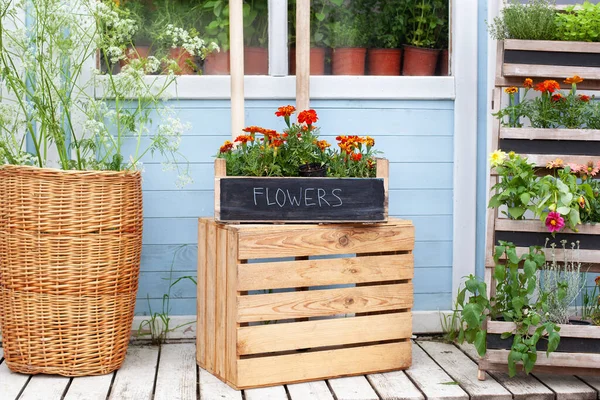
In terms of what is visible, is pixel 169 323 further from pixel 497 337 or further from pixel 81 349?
pixel 497 337

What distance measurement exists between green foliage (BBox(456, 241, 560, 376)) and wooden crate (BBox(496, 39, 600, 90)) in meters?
0.68

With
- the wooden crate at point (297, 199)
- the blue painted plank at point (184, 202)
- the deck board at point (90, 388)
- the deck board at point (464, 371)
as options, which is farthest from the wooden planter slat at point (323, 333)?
the blue painted plank at point (184, 202)

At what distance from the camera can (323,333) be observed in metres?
3.00

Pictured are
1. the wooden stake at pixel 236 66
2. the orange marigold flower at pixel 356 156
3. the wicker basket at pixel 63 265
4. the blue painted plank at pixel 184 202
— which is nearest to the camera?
the wicker basket at pixel 63 265

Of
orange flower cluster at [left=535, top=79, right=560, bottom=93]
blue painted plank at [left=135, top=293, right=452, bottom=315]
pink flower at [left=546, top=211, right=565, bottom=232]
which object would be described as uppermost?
orange flower cluster at [left=535, top=79, right=560, bottom=93]

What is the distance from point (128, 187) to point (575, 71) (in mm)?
1777

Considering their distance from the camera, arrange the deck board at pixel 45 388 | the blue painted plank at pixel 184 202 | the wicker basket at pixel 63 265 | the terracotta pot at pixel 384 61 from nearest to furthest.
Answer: the deck board at pixel 45 388 → the wicker basket at pixel 63 265 → the blue painted plank at pixel 184 202 → the terracotta pot at pixel 384 61

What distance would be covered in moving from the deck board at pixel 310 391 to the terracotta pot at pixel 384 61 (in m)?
1.50

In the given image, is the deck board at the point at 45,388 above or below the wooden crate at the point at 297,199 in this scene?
below

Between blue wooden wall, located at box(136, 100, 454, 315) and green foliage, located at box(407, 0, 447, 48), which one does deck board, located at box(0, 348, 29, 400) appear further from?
green foliage, located at box(407, 0, 447, 48)

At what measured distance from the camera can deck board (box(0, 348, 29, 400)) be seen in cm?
287

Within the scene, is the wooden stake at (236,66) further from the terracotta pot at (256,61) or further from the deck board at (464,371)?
the deck board at (464,371)

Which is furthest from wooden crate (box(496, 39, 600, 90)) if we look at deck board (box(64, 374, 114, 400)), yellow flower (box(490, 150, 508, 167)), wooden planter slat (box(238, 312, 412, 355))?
deck board (box(64, 374, 114, 400))

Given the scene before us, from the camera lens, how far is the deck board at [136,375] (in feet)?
9.42
